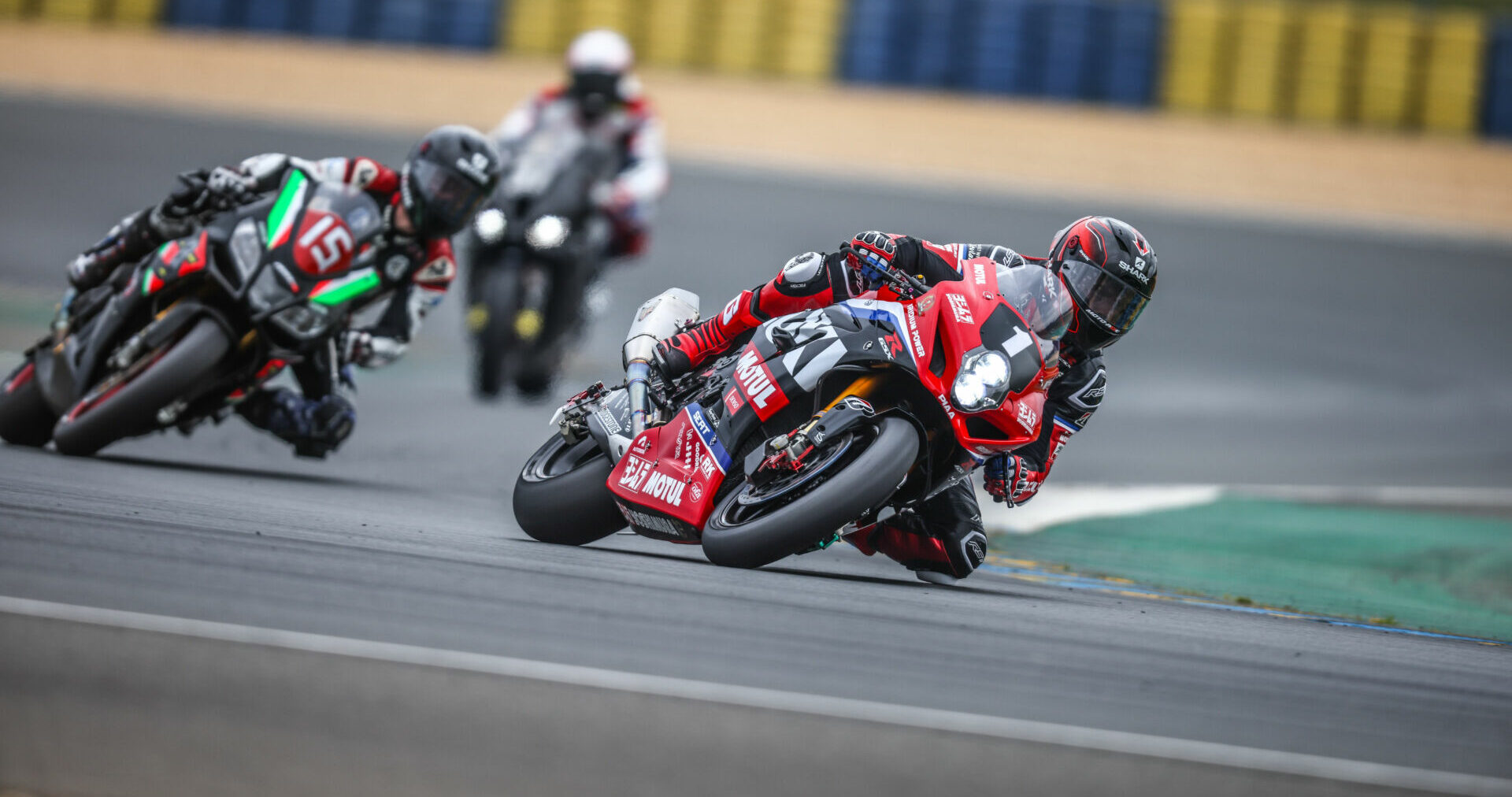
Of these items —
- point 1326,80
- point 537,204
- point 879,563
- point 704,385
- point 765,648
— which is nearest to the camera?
point 765,648

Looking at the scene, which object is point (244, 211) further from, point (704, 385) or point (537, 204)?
point (537, 204)

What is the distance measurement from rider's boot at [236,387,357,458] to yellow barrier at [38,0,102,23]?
17.1 meters

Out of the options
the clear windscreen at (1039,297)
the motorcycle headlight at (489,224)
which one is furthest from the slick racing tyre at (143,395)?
the motorcycle headlight at (489,224)

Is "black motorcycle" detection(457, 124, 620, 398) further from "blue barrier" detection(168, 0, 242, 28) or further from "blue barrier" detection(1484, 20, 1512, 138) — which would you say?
"blue barrier" detection(1484, 20, 1512, 138)

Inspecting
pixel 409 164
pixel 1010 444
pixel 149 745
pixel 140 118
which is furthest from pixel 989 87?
pixel 149 745

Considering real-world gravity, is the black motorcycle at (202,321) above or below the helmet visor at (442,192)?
below

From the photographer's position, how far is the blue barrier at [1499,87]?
71.9ft

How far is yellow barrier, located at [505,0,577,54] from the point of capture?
23.1m

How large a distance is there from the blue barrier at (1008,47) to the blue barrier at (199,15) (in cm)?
919

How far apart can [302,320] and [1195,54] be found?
662 inches

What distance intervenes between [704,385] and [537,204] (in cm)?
515

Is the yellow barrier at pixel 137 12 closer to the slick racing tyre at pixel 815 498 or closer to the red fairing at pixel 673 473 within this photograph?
the red fairing at pixel 673 473

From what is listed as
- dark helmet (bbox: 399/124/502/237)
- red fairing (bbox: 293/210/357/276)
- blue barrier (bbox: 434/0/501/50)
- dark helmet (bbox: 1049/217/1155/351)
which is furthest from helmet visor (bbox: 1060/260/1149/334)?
blue barrier (bbox: 434/0/501/50)

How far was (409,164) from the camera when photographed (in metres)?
7.90
